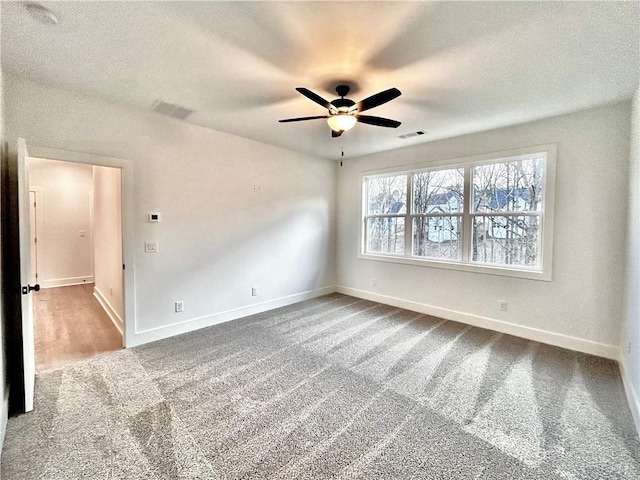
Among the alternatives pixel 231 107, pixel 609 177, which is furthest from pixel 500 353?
pixel 231 107

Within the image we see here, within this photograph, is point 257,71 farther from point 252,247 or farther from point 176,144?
point 252,247

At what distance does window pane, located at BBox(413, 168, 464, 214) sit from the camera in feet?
13.5

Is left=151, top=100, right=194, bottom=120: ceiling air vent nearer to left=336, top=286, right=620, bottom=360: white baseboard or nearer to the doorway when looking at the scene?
the doorway

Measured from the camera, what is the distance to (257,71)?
7.52 ft

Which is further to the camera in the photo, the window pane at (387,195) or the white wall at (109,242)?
the window pane at (387,195)

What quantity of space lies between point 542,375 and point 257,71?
3691mm

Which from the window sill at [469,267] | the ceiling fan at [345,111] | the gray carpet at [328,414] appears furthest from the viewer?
the window sill at [469,267]

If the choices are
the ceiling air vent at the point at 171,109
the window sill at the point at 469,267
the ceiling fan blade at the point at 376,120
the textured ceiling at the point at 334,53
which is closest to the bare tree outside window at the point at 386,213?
the window sill at the point at 469,267

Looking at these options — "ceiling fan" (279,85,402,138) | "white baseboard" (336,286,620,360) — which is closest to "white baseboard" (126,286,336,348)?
"white baseboard" (336,286,620,360)

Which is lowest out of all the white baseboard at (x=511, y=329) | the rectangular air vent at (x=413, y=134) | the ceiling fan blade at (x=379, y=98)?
the white baseboard at (x=511, y=329)

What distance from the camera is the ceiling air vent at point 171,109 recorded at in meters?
2.94

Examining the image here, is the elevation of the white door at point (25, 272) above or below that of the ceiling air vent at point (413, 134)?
below

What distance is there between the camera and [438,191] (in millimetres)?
4305

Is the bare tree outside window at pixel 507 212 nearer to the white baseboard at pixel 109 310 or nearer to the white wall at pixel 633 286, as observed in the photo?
the white wall at pixel 633 286
